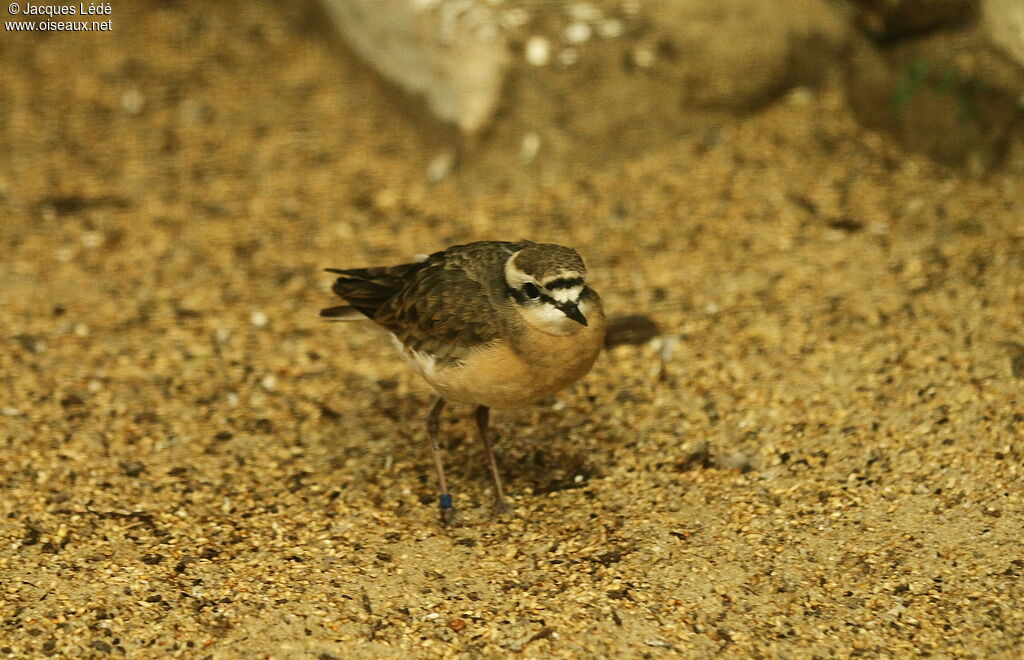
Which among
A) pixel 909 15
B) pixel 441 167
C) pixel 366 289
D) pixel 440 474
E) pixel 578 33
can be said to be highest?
pixel 909 15

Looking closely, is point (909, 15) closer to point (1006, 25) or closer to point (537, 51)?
point (1006, 25)

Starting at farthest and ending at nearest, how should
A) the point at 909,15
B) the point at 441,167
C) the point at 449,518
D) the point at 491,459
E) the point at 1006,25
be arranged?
1. the point at 441,167
2. the point at 909,15
3. the point at 1006,25
4. the point at 491,459
5. the point at 449,518

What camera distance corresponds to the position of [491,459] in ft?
16.0

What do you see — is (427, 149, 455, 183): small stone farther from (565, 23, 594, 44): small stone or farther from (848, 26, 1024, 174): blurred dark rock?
(848, 26, 1024, 174): blurred dark rock

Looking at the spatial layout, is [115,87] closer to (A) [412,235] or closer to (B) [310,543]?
(A) [412,235]

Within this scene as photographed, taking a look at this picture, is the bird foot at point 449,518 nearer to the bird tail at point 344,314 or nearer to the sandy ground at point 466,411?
the sandy ground at point 466,411

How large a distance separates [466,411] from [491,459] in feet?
2.60

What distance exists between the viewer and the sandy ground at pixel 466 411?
164 inches

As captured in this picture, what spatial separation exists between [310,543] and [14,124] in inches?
185

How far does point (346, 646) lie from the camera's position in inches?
157

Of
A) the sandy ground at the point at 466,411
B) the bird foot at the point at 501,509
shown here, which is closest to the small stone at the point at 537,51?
the sandy ground at the point at 466,411

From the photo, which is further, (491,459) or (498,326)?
(491,459)

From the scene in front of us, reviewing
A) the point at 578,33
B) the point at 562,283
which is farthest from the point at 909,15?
the point at 562,283

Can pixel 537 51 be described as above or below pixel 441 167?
above
